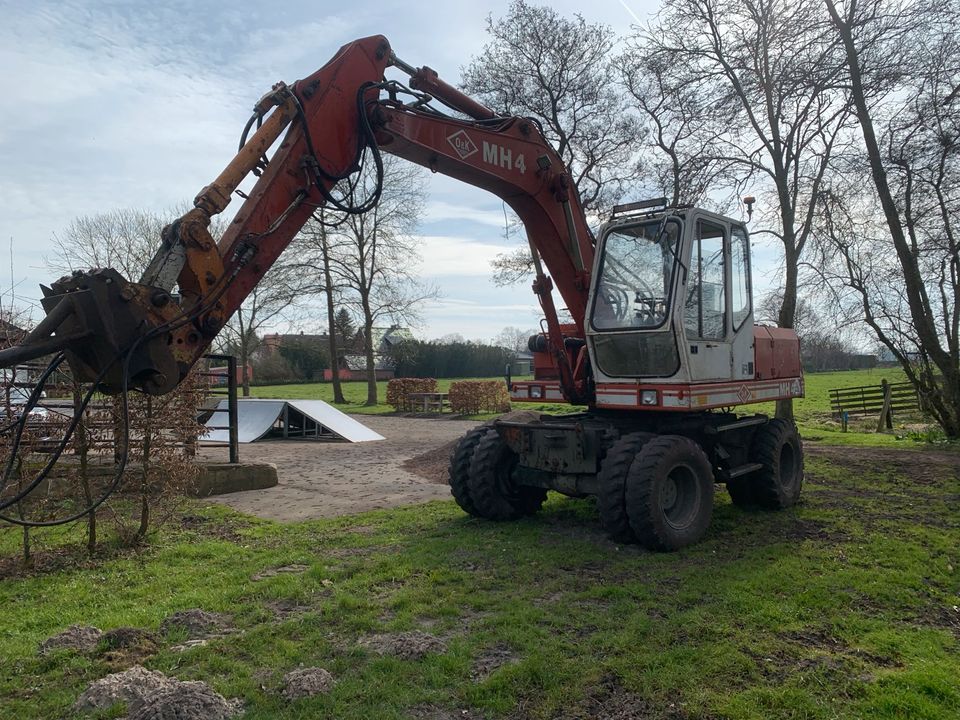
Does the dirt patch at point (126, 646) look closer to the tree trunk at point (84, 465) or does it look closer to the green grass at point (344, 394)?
the tree trunk at point (84, 465)

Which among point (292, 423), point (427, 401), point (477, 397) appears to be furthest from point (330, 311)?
point (292, 423)

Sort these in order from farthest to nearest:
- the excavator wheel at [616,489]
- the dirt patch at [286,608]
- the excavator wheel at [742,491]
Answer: the excavator wheel at [742,491] → the excavator wheel at [616,489] → the dirt patch at [286,608]

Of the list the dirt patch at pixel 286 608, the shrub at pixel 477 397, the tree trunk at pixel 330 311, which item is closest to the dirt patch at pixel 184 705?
the dirt patch at pixel 286 608

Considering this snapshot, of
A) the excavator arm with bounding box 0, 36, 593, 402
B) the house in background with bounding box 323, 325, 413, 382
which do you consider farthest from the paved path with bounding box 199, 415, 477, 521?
the house in background with bounding box 323, 325, 413, 382

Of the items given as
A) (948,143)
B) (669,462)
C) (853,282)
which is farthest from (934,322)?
(669,462)

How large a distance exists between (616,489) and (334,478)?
6.12 metres

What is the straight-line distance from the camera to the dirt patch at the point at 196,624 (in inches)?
178

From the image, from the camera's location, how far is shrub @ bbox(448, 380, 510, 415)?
24.9 metres

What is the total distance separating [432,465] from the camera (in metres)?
12.3

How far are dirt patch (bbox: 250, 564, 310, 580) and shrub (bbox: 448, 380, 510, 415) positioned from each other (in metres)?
18.8

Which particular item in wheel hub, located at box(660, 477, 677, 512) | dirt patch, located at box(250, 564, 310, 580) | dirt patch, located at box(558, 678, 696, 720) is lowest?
dirt patch, located at box(558, 678, 696, 720)

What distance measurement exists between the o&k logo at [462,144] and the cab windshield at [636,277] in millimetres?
1687

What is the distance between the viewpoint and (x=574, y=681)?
3.80m

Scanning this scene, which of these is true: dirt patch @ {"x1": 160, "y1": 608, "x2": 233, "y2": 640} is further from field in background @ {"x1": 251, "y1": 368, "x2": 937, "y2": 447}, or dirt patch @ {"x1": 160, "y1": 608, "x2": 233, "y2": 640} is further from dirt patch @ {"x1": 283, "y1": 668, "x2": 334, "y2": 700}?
field in background @ {"x1": 251, "y1": 368, "x2": 937, "y2": 447}
